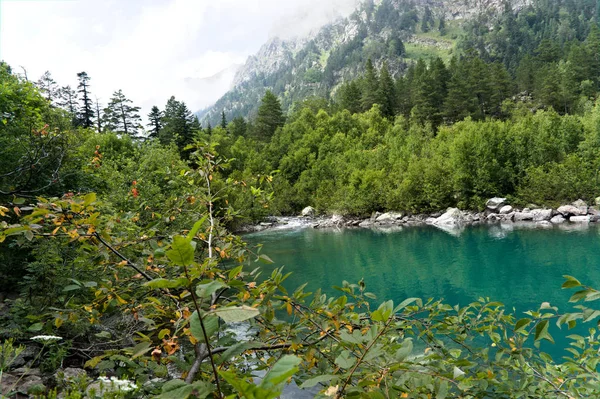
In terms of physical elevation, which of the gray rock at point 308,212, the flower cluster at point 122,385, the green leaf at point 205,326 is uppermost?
the green leaf at point 205,326

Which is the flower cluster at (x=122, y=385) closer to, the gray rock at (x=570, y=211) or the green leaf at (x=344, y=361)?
the green leaf at (x=344, y=361)

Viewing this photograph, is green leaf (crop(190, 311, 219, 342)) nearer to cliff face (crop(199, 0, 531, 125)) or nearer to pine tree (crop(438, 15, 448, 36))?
cliff face (crop(199, 0, 531, 125))

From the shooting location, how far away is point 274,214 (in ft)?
155

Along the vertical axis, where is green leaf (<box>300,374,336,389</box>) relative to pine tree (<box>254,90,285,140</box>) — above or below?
below

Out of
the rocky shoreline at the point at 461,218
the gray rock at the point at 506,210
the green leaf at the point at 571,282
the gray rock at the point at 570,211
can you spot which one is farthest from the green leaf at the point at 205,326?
the gray rock at the point at 506,210

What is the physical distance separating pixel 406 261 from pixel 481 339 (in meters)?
10.3

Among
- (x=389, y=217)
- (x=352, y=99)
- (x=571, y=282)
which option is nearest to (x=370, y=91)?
(x=352, y=99)

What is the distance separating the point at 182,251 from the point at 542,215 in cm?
3469

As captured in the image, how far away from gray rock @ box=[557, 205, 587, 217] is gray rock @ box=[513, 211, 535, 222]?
6.62ft

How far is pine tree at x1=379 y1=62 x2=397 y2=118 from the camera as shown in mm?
63375

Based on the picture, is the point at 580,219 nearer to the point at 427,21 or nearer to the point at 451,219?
the point at 451,219

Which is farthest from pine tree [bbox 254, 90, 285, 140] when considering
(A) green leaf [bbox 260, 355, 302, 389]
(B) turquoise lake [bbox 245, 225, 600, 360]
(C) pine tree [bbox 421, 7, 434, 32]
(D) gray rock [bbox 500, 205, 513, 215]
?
(C) pine tree [bbox 421, 7, 434, 32]

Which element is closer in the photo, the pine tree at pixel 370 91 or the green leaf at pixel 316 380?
the green leaf at pixel 316 380

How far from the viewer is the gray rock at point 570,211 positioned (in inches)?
1074
